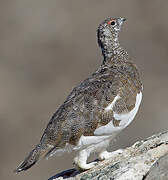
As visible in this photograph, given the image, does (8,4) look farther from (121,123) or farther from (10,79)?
(121,123)

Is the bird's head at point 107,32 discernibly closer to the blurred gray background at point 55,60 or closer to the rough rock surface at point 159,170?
the rough rock surface at point 159,170

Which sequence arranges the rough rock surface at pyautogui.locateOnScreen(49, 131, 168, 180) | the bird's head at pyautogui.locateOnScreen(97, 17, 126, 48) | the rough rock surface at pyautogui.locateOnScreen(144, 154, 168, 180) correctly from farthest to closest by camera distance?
the bird's head at pyautogui.locateOnScreen(97, 17, 126, 48) < the rough rock surface at pyautogui.locateOnScreen(49, 131, 168, 180) < the rough rock surface at pyautogui.locateOnScreen(144, 154, 168, 180)

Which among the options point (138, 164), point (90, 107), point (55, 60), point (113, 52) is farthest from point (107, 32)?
point (55, 60)

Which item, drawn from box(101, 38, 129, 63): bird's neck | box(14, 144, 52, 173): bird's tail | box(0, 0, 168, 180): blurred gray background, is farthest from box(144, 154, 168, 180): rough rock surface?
box(0, 0, 168, 180): blurred gray background

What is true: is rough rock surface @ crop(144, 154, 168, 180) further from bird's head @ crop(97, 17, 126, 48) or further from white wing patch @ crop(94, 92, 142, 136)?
bird's head @ crop(97, 17, 126, 48)

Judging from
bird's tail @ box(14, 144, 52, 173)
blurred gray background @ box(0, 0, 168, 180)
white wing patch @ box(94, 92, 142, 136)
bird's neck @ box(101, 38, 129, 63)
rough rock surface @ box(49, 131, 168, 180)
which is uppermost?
blurred gray background @ box(0, 0, 168, 180)

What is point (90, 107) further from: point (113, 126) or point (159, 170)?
point (159, 170)


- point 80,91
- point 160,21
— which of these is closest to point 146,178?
point 80,91

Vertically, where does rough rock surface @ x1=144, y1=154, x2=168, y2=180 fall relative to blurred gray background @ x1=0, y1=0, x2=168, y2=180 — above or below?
below
